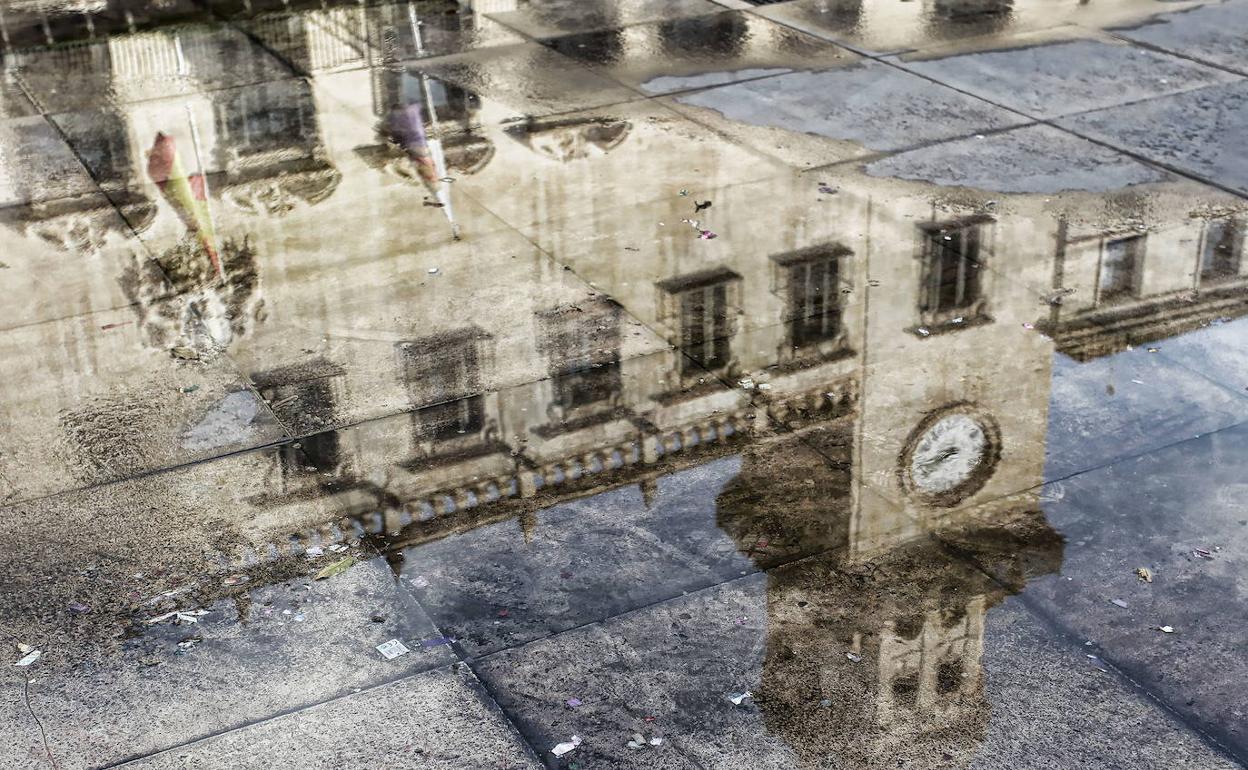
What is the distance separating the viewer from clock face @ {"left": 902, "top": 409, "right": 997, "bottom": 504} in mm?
6898

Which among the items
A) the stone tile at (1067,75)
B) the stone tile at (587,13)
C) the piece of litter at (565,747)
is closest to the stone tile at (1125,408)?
the piece of litter at (565,747)

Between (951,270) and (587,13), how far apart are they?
22.5 feet

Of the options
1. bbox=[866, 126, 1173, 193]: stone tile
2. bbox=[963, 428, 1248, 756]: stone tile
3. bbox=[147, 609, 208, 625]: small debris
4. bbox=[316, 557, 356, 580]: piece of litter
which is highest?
bbox=[866, 126, 1173, 193]: stone tile

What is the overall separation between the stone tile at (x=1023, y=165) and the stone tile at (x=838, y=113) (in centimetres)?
27

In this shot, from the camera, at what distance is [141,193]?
10.5m

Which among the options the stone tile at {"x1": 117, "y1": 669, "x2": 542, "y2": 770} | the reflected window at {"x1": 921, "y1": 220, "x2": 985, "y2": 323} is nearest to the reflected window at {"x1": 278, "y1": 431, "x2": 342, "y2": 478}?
Answer: the stone tile at {"x1": 117, "y1": 669, "x2": 542, "y2": 770}

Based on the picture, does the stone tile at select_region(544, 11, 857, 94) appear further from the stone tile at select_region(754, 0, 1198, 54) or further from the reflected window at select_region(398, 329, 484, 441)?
the reflected window at select_region(398, 329, 484, 441)

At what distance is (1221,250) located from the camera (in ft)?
30.4

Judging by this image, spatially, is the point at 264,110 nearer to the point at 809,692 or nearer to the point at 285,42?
the point at 285,42

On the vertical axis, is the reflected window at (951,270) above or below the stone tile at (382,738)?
above

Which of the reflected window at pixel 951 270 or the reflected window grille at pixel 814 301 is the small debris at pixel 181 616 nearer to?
the reflected window grille at pixel 814 301

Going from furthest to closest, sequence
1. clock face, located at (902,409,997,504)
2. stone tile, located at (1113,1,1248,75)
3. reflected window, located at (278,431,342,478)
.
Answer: stone tile, located at (1113,1,1248,75) → reflected window, located at (278,431,342,478) → clock face, located at (902,409,997,504)

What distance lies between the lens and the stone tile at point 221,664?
18.1 ft

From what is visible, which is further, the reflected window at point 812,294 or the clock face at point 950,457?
the reflected window at point 812,294
